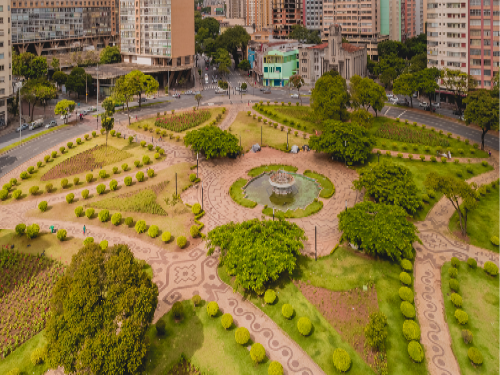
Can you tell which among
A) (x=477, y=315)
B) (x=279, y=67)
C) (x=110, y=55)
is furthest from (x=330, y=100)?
(x=110, y=55)

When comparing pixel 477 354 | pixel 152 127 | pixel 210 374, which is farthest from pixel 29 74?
pixel 477 354

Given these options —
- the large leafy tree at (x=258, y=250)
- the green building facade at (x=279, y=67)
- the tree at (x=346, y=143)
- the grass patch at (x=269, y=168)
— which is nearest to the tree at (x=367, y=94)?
the tree at (x=346, y=143)

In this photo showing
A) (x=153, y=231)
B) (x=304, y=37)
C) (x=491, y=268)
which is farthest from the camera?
(x=304, y=37)

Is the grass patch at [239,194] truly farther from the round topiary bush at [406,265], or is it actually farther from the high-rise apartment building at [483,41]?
the high-rise apartment building at [483,41]

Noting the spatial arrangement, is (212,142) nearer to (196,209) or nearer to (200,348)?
(196,209)

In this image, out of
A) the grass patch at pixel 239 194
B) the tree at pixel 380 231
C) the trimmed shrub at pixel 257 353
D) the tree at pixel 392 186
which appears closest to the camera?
the trimmed shrub at pixel 257 353
